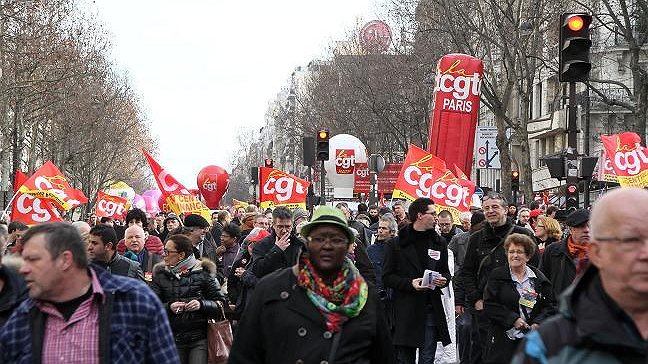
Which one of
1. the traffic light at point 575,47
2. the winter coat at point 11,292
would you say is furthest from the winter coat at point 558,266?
the winter coat at point 11,292

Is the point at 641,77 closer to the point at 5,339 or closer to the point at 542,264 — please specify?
the point at 542,264

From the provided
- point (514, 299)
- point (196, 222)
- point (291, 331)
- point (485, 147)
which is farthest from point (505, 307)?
point (485, 147)

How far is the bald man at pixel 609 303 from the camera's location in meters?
3.19

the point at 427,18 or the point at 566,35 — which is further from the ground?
the point at 427,18

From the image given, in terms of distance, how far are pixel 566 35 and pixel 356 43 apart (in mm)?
53433

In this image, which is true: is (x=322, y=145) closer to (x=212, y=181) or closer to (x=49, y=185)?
(x=49, y=185)

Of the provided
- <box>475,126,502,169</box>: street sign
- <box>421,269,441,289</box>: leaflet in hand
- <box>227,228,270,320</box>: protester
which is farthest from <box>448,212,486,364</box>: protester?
<box>475,126,502,169</box>: street sign

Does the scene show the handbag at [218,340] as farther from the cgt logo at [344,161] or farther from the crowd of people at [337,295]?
the cgt logo at [344,161]

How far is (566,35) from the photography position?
12125 millimetres

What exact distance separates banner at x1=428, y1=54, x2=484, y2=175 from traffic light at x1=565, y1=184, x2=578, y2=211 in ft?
39.9

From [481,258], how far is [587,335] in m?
7.10

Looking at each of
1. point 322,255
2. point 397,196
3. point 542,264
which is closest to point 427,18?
point 397,196

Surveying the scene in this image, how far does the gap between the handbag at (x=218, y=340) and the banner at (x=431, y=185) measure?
8.93 metres

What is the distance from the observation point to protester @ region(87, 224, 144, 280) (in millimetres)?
9625
